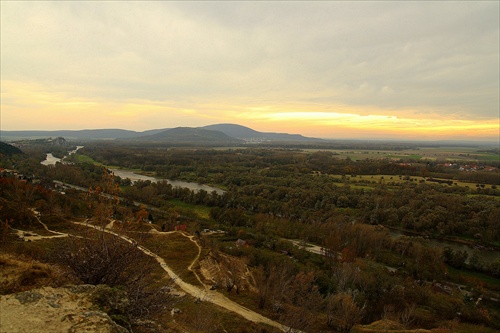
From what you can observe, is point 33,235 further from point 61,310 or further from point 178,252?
point 61,310

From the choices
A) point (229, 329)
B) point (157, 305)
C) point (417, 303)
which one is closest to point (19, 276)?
point (157, 305)

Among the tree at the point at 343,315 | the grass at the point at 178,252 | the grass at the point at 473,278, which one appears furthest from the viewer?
the grass at the point at 473,278

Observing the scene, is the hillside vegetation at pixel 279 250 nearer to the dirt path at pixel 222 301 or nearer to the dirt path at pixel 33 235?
the dirt path at pixel 33 235

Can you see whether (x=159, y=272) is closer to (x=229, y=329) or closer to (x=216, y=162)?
(x=229, y=329)

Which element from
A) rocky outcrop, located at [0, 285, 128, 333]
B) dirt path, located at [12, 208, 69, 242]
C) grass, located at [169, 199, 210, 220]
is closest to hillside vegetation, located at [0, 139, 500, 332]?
dirt path, located at [12, 208, 69, 242]

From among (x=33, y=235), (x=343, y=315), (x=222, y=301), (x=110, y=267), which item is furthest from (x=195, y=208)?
(x=110, y=267)

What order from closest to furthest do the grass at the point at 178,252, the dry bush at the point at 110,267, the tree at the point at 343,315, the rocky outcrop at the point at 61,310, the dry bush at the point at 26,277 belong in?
the rocky outcrop at the point at 61,310
the dry bush at the point at 26,277
the dry bush at the point at 110,267
the tree at the point at 343,315
the grass at the point at 178,252

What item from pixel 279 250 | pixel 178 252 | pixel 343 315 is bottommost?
pixel 279 250

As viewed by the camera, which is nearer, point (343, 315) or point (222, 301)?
point (343, 315)

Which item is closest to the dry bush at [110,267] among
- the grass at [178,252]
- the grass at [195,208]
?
the grass at [178,252]
